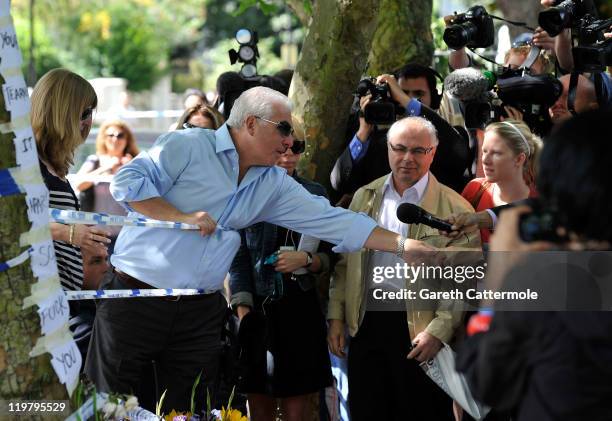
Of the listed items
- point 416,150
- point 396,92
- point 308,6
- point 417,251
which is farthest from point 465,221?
point 308,6

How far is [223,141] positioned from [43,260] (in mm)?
1500

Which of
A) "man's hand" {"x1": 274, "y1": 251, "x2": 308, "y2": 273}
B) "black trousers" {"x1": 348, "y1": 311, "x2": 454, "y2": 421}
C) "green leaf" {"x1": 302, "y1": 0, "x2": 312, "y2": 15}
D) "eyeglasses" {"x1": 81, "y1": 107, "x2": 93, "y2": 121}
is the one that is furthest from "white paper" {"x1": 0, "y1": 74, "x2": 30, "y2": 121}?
"green leaf" {"x1": 302, "y1": 0, "x2": 312, "y2": 15}

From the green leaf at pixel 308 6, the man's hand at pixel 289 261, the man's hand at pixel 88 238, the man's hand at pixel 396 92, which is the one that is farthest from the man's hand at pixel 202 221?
the green leaf at pixel 308 6

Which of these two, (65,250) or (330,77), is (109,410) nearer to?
(65,250)

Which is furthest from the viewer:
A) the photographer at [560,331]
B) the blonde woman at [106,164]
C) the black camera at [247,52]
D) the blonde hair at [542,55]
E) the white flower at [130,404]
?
the blonde woman at [106,164]

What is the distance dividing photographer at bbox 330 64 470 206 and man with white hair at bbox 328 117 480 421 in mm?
380

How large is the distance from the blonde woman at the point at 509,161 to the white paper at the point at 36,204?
246 cm

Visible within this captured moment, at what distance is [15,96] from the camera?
3.52 meters

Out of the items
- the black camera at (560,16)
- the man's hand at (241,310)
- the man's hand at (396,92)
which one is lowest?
the man's hand at (241,310)

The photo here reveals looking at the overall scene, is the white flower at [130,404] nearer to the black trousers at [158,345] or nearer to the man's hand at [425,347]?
the black trousers at [158,345]

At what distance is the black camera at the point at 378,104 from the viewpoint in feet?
18.9

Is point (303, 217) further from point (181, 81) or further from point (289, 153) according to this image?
point (181, 81)

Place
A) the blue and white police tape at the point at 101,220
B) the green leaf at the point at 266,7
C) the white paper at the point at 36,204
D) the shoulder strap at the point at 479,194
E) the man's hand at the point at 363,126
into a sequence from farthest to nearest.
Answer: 1. the green leaf at the point at 266,7
2. the man's hand at the point at 363,126
3. the shoulder strap at the point at 479,194
4. the blue and white police tape at the point at 101,220
5. the white paper at the point at 36,204

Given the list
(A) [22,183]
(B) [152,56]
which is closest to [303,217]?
(A) [22,183]
